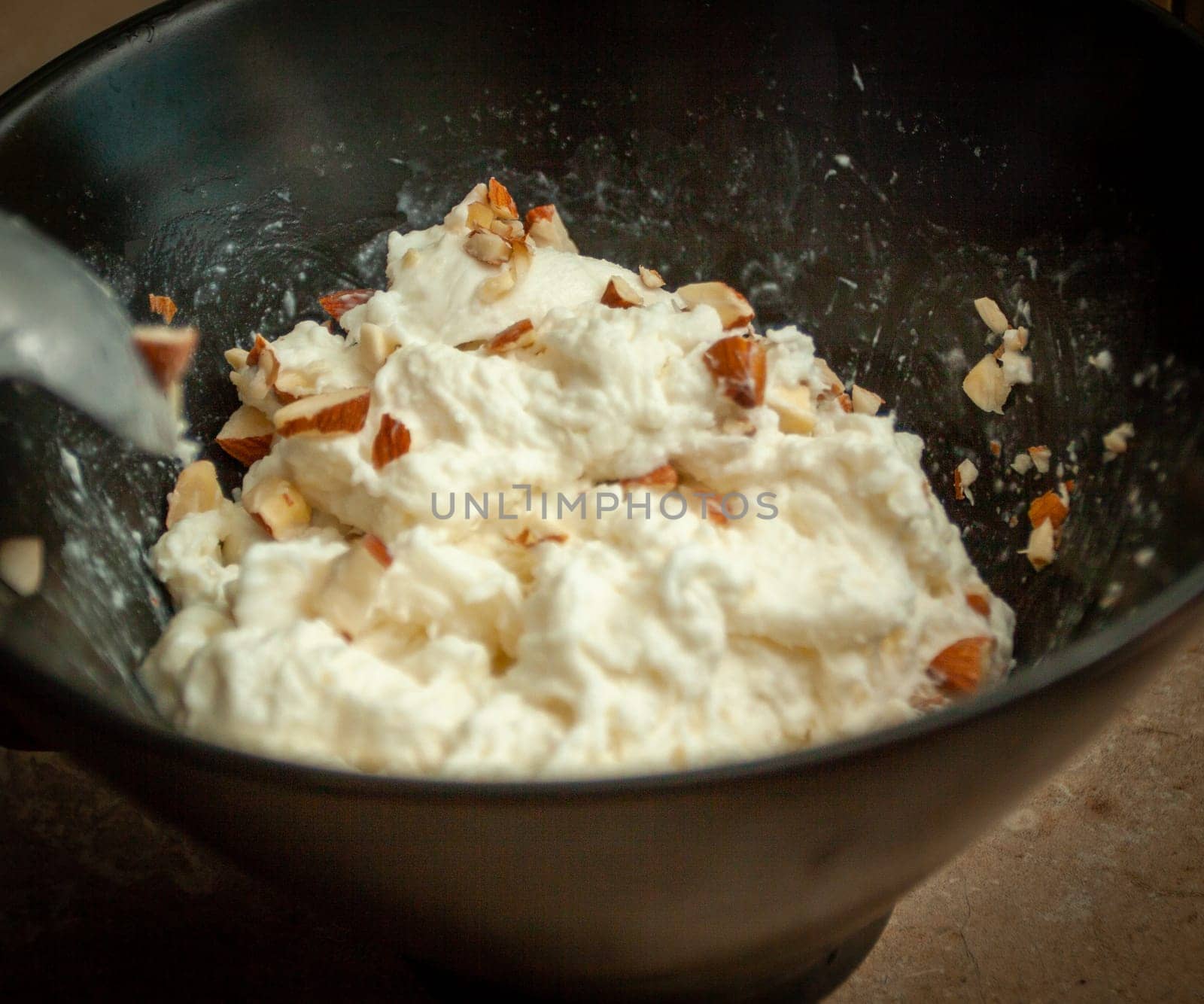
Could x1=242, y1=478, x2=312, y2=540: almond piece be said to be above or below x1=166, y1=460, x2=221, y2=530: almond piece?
below

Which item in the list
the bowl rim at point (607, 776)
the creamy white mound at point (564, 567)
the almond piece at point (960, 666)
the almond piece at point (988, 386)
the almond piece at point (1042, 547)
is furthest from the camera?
the almond piece at point (988, 386)

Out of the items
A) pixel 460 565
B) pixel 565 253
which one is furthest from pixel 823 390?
pixel 460 565

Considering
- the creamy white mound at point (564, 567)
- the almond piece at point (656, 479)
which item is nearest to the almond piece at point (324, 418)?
the creamy white mound at point (564, 567)

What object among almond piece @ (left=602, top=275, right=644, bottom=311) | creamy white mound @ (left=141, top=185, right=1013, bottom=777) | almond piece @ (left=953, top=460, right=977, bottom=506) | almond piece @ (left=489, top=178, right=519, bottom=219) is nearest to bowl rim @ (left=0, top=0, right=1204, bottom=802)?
creamy white mound @ (left=141, top=185, right=1013, bottom=777)

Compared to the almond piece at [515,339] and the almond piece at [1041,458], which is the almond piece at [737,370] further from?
the almond piece at [1041,458]

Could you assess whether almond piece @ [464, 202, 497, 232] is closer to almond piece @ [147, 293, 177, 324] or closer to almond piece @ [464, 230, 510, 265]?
almond piece @ [464, 230, 510, 265]

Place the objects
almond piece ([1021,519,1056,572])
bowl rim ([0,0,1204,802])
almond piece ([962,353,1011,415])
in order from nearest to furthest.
→ bowl rim ([0,0,1204,802]) < almond piece ([1021,519,1056,572]) < almond piece ([962,353,1011,415])
